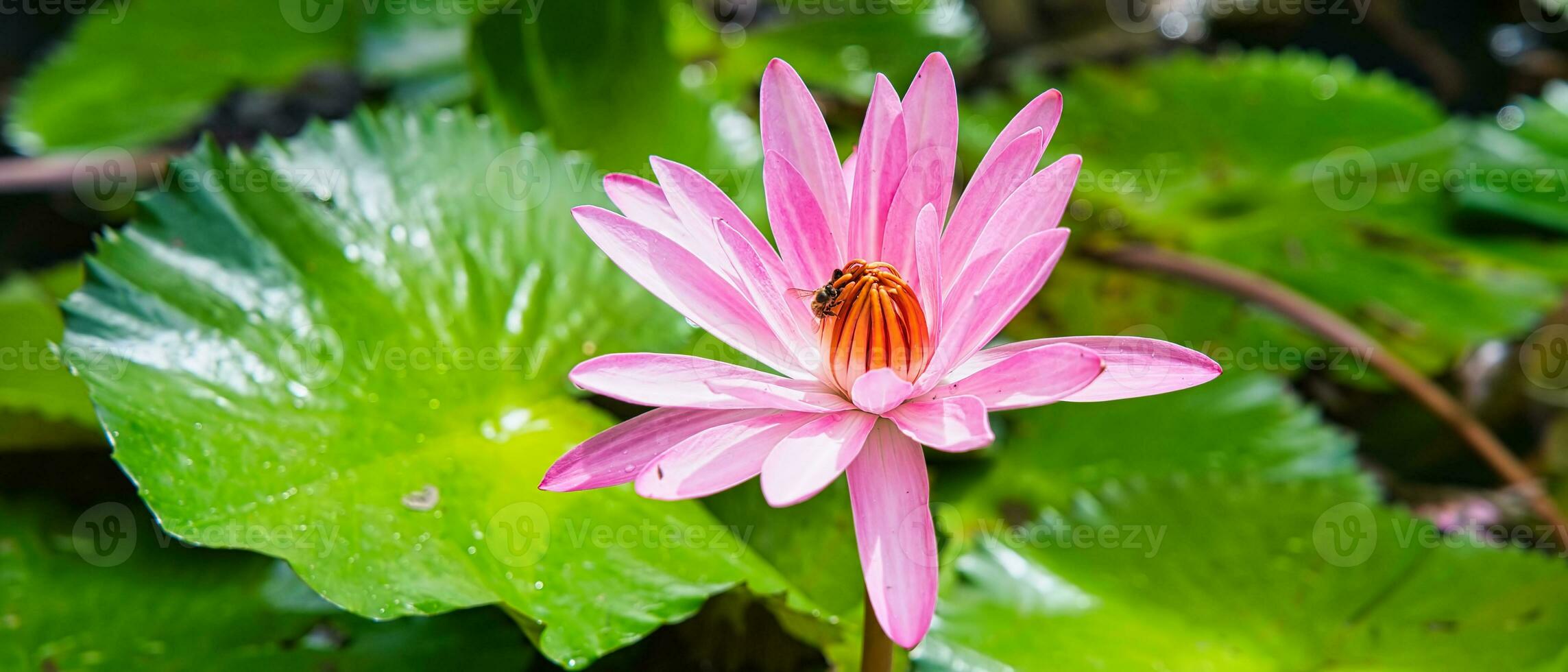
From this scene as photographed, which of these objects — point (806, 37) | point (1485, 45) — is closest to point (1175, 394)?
point (806, 37)

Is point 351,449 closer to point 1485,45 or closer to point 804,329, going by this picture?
point 804,329

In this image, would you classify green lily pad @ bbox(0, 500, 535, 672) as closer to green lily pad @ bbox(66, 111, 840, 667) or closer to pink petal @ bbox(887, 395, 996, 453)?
green lily pad @ bbox(66, 111, 840, 667)

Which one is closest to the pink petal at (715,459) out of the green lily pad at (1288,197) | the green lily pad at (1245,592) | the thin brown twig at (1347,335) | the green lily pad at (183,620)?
the green lily pad at (1245,592)

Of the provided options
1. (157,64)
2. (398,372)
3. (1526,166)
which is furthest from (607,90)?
(1526,166)

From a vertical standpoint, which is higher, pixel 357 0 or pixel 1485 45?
pixel 357 0

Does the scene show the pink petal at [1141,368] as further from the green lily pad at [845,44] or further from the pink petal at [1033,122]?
the green lily pad at [845,44]

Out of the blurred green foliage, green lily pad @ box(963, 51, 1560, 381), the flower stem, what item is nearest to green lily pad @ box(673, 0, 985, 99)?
green lily pad @ box(963, 51, 1560, 381)

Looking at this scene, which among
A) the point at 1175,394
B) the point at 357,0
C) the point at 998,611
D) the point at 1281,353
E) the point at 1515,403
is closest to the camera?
the point at 998,611
